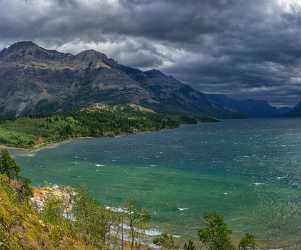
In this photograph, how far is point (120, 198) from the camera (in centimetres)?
Result: 18262

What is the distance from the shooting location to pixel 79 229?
10406 centimetres

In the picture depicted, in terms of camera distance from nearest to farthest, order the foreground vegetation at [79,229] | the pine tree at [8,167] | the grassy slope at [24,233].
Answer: the grassy slope at [24,233] < the foreground vegetation at [79,229] < the pine tree at [8,167]

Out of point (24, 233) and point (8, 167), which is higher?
point (24, 233)

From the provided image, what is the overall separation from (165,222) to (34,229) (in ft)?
250

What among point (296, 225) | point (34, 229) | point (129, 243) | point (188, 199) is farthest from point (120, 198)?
point (34, 229)

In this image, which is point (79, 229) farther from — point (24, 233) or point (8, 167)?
point (8, 167)

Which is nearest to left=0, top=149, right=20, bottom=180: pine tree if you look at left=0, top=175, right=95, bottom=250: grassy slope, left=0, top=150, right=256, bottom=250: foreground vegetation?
left=0, top=150, right=256, bottom=250: foreground vegetation

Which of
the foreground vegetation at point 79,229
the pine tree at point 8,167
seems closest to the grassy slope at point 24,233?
the foreground vegetation at point 79,229

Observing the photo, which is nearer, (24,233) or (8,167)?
(24,233)

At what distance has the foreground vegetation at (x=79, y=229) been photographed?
225ft

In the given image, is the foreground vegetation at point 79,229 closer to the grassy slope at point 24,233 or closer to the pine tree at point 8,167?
the grassy slope at point 24,233

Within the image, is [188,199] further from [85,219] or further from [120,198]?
[85,219]

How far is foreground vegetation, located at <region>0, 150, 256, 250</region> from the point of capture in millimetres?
68438

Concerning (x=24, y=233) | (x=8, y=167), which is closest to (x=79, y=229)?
(x=24, y=233)
